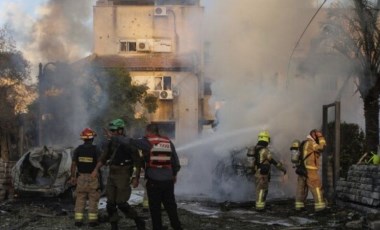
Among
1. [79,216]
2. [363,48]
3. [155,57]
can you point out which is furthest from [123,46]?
[79,216]

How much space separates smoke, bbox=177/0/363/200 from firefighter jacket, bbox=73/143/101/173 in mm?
6534

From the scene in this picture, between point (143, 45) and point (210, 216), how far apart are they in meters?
24.1

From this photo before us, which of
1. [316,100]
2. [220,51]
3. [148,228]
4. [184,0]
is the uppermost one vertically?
[184,0]

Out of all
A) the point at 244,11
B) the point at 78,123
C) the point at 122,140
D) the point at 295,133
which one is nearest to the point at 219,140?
the point at 295,133

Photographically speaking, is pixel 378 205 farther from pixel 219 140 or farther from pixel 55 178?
pixel 219 140

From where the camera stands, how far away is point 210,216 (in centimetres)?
1068

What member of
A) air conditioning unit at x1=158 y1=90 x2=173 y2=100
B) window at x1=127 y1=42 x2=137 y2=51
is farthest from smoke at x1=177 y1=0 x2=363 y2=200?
window at x1=127 y1=42 x2=137 y2=51

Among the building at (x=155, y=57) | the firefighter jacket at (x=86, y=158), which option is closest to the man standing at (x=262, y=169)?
the firefighter jacket at (x=86, y=158)

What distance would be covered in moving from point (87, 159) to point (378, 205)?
4930 millimetres

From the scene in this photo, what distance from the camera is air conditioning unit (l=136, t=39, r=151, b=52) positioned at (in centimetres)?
3350

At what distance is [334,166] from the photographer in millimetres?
12320

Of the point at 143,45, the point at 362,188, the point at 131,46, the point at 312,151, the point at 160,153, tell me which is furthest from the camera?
the point at 131,46

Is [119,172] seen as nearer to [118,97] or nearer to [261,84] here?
[261,84]

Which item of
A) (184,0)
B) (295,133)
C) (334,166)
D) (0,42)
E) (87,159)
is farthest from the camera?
(184,0)
